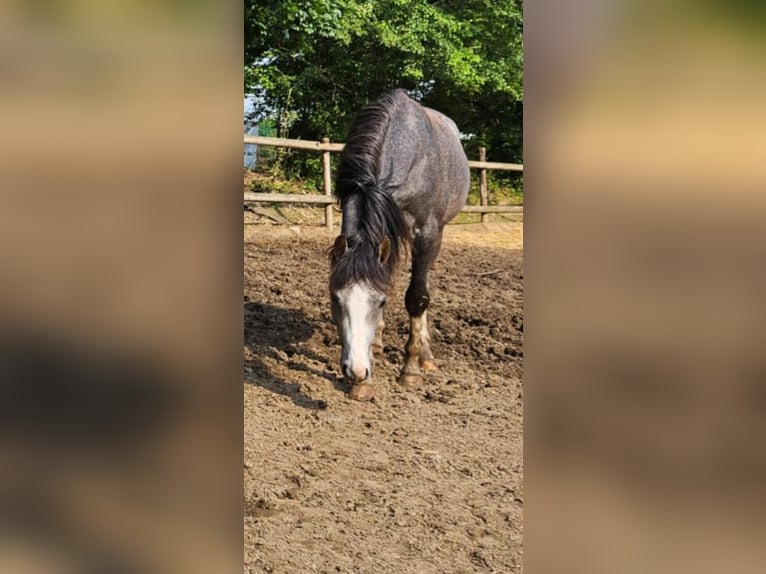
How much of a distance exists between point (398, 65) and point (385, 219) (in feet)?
38.8

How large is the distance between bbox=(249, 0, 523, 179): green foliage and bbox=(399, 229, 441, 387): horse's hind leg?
7929mm

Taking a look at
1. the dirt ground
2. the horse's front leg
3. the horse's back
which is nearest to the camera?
the dirt ground

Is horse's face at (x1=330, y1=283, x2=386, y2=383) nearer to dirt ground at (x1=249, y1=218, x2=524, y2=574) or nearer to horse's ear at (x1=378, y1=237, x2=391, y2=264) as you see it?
horse's ear at (x1=378, y1=237, x2=391, y2=264)

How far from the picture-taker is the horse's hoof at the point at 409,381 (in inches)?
177

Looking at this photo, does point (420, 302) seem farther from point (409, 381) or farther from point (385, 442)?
point (385, 442)

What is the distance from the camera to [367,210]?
3.90m

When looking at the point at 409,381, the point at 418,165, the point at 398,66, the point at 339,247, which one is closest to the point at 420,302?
the point at 409,381

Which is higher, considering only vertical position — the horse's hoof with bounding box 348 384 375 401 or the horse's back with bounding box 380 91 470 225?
the horse's back with bounding box 380 91 470 225

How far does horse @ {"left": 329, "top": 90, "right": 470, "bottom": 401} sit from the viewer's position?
11.9ft
